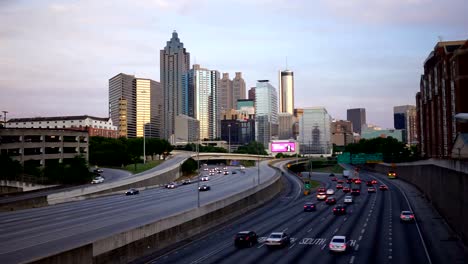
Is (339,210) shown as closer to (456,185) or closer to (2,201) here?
(456,185)

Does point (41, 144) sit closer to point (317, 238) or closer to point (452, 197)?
point (317, 238)

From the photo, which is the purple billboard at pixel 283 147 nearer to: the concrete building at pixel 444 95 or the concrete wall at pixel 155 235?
the concrete building at pixel 444 95

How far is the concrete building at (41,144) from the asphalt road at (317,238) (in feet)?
181

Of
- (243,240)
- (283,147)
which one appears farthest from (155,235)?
(283,147)

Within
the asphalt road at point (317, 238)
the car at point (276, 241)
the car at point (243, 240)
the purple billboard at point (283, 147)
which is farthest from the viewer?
the purple billboard at point (283, 147)

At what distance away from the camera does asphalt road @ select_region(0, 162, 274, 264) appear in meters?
31.7

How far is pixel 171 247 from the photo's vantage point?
3712cm

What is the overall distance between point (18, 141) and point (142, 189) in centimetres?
2878

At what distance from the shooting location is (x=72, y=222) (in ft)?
150

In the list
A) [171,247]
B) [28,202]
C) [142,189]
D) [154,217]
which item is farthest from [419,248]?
[142,189]

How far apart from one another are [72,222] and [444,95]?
3486 inches

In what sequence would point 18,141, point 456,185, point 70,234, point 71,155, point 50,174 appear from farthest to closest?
point 71,155 < point 18,141 < point 50,174 < point 456,185 < point 70,234

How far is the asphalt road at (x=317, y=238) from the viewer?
110 ft

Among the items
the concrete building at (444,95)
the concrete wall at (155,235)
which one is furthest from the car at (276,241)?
the concrete building at (444,95)
